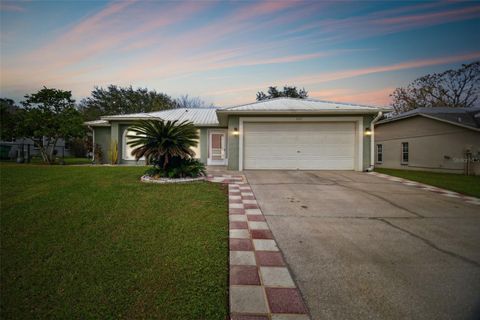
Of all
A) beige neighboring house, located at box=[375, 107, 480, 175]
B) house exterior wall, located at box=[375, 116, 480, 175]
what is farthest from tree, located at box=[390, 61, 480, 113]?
house exterior wall, located at box=[375, 116, 480, 175]

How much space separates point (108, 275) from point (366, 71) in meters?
13.0

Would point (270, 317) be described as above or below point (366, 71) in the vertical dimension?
below

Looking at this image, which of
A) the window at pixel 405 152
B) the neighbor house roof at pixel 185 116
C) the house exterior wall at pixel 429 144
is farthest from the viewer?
the window at pixel 405 152

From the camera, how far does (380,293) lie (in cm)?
155

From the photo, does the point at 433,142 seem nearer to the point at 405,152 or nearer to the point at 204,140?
the point at 405,152

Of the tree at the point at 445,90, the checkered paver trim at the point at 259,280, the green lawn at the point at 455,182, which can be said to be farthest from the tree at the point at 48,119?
the tree at the point at 445,90

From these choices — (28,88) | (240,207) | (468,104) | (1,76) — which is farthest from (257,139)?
(468,104)

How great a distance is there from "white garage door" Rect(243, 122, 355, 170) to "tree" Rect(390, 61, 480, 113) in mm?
18105

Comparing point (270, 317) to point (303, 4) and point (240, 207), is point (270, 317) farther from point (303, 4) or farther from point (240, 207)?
point (303, 4)

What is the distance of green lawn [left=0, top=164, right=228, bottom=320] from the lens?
1370 mm

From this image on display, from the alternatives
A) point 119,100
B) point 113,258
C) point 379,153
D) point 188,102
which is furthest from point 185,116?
point 119,100

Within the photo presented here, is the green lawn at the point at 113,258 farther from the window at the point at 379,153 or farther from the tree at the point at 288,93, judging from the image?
the tree at the point at 288,93

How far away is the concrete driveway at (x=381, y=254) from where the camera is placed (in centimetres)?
143

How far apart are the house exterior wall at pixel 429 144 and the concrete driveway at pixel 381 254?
28.7 feet
